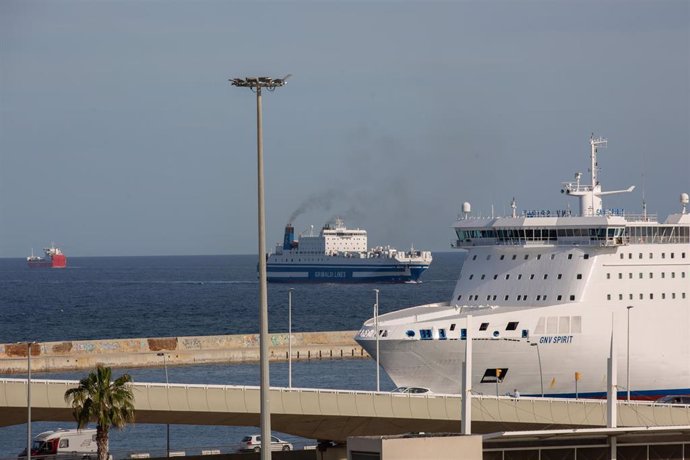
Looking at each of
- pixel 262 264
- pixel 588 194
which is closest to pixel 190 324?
pixel 588 194

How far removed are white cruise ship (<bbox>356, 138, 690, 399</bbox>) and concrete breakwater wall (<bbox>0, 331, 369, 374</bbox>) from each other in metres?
39.2

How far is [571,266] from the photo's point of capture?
2285 inches

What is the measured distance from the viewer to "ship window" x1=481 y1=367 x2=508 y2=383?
2240 inches

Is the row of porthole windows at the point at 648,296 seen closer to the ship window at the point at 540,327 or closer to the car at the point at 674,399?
the ship window at the point at 540,327

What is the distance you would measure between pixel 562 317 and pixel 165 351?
46.3 metres

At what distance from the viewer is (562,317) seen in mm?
57219

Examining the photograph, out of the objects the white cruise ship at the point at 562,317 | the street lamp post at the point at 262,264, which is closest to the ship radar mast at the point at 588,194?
the white cruise ship at the point at 562,317

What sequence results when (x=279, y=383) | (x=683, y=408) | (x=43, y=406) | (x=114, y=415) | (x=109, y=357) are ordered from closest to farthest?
1. (x=114, y=415)
2. (x=43, y=406)
3. (x=683, y=408)
4. (x=279, y=383)
5. (x=109, y=357)

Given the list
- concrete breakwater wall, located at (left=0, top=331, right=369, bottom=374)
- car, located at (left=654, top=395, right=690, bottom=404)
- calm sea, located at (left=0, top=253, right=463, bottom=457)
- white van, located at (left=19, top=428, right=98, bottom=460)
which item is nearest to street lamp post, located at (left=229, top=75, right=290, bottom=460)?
calm sea, located at (left=0, top=253, right=463, bottom=457)

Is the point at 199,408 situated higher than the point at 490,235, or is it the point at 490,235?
the point at 490,235

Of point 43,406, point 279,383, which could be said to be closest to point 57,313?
point 279,383

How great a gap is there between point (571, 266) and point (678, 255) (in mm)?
4654

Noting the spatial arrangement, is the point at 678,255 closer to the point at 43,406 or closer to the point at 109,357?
the point at 43,406

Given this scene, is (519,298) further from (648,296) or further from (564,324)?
(648,296)
